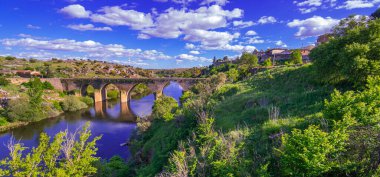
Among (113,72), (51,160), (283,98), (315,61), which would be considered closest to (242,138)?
(283,98)

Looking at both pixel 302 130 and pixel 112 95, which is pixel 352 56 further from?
pixel 112 95

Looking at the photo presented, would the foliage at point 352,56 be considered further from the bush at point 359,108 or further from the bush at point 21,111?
the bush at point 21,111

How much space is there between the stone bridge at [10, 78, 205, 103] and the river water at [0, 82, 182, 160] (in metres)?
6.62

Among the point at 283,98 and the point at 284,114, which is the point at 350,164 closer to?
the point at 284,114

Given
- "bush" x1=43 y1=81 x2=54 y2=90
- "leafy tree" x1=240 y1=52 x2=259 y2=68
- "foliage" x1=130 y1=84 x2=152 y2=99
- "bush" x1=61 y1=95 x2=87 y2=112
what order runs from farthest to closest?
1. "foliage" x1=130 y1=84 x2=152 y2=99
2. "bush" x1=43 y1=81 x2=54 y2=90
3. "leafy tree" x1=240 y1=52 x2=259 y2=68
4. "bush" x1=61 y1=95 x2=87 y2=112

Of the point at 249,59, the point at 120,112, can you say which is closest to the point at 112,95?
the point at 120,112

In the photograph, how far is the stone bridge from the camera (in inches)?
2331

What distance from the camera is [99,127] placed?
4034 cm

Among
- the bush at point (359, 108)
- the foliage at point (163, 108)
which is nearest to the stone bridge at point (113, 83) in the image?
the foliage at point (163, 108)

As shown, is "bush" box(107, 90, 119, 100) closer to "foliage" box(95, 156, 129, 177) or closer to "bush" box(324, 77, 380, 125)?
"foliage" box(95, 156, 129, 177)

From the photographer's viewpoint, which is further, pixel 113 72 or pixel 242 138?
pixel 113 72

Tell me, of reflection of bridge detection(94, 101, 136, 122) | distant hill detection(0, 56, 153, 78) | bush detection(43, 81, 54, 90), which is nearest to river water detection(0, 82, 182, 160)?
reflection of bridge detection(94, 101, 136, 122)

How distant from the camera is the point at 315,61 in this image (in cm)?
1984

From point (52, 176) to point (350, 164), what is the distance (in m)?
13.1
